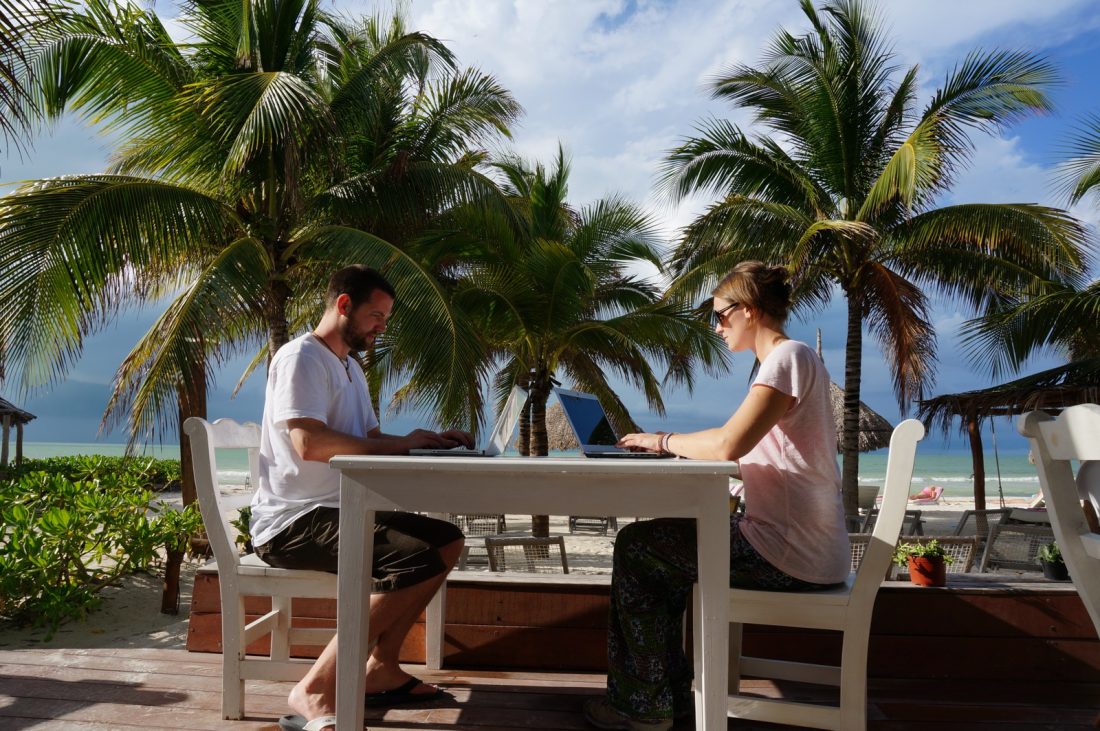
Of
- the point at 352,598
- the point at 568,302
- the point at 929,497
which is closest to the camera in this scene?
the point at 352,598

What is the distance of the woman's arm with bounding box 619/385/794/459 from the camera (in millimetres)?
2154

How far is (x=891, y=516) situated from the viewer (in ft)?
7.30

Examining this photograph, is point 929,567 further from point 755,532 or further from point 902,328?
point 902,328

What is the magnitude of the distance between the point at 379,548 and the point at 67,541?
442cm

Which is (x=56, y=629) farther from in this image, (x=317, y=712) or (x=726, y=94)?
(x=726, y=94)

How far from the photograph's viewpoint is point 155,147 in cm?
894

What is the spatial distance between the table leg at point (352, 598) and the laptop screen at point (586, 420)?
2.76ft

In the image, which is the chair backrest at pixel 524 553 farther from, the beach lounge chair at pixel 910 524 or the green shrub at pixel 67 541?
the beach lounge chair at pixel 910 524

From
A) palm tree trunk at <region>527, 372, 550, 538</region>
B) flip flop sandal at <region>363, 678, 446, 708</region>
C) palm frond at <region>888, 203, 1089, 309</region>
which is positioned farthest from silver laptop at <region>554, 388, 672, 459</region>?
palm frond at <region>888, 203, 1089, 309</region>

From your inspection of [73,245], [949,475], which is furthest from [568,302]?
[949,475]

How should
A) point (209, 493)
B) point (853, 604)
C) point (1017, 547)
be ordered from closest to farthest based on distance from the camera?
point (853, 604)
point (209, 493)
point (1017, 547)

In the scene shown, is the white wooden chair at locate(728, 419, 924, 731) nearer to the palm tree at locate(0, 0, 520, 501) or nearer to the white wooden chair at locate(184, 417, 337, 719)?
the white wooden chair at locate(184, 417, 337, 719)

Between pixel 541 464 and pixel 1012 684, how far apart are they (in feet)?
7.37

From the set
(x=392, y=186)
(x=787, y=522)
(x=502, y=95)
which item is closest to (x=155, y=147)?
(x=392, y=186)
